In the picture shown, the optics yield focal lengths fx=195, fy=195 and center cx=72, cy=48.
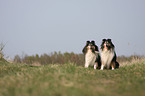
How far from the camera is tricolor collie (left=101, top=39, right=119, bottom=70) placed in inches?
370

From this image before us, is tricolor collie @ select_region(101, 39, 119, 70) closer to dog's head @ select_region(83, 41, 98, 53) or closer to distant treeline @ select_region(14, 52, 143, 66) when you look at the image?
dog's head @ select_region(83, 41, 98, 53)

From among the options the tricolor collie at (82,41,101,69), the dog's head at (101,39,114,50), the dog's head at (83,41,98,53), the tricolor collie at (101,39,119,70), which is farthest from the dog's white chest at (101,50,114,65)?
the dog's head at (83,41,98,53)

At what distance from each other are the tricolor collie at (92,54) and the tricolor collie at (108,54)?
0.31 meters

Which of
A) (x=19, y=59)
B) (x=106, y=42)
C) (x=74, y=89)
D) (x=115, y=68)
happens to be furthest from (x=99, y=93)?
(x=19, y=59)

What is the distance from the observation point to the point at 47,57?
78.5 ft

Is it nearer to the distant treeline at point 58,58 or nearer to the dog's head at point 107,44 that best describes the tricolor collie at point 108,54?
the dog's head at point 107,44

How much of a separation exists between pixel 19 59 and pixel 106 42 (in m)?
14.9

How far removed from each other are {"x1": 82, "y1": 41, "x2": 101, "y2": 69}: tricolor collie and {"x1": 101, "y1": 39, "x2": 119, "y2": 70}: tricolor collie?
1.00 feet

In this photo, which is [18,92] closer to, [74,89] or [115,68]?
[74,89]

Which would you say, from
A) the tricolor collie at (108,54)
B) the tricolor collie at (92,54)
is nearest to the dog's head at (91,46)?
the tricolor collie at (92,54)

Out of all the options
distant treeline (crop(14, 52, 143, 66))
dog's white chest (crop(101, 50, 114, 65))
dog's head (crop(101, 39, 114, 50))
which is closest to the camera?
dog's head (crop(101, 39, 114, 50))

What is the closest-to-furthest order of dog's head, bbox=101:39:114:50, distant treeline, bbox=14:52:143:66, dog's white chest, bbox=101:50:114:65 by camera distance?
1. dog's head, bbox=101:39:114:50
2. dog's white chest, bbox=101:50:114:65
3. distant treeline, bbox=14:52:143:66

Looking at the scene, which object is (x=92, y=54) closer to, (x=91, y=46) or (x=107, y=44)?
(x=91, y=46)

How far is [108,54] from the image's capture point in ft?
31.4
